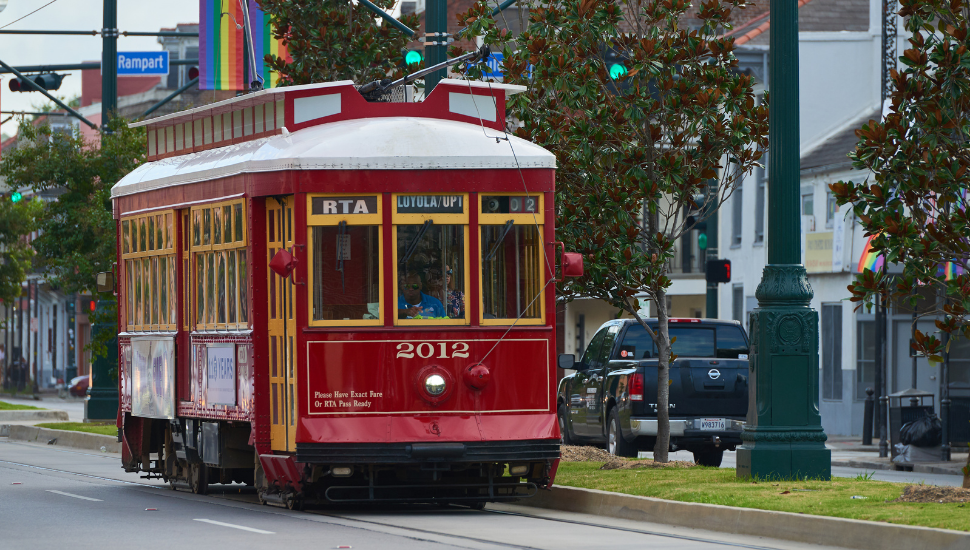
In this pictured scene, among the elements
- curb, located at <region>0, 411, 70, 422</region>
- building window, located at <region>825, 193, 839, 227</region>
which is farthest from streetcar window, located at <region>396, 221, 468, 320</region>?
building window, located at <region>825, 193, 839, 227</region>

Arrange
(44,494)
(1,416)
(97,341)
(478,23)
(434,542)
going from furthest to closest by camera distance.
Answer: (1,416)
(97,341)
(478,23)
(44,494)
(434,542)

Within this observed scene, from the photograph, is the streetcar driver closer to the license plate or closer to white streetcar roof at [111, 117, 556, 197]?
white streetcar roof at [111, 117, 556, 197]

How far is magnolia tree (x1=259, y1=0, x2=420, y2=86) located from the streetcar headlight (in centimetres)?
861

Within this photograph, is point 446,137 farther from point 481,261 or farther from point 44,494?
point 44,494

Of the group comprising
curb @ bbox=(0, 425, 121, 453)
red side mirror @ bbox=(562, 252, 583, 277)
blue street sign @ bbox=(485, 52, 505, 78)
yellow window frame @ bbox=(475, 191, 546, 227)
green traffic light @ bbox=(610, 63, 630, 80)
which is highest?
blue street sign @ bbox=(485, 52, 505, 78)

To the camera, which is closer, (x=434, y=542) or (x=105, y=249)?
(x=434, y=542)

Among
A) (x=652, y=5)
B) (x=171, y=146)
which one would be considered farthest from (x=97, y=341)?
(x=652, y=5)

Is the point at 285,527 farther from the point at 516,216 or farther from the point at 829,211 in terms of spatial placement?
the point at 829,211

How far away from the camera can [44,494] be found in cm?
1672

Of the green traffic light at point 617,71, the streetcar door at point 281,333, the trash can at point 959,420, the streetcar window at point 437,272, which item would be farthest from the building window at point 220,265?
the trash can at point 959,420

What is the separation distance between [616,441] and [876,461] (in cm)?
518

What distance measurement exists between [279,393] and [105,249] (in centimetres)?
1591

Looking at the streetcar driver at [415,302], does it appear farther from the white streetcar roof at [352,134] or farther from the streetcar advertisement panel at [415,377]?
the white streetcar roof at [352,134]

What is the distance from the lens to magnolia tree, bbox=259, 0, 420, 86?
21.5 metres
